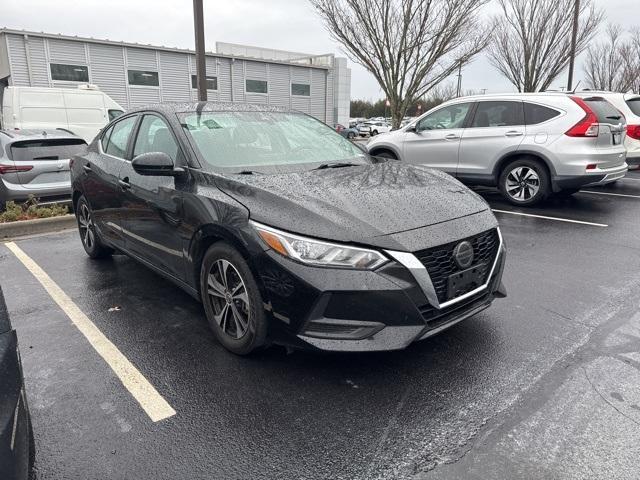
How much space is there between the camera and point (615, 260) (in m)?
4.98

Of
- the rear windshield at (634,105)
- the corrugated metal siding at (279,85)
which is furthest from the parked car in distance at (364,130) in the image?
the rear windshield at (634,105)

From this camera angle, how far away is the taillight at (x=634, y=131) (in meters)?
9.30

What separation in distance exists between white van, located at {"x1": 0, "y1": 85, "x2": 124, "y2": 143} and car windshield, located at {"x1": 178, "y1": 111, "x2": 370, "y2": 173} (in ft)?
35.3

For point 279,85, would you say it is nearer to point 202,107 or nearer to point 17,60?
point 17,60

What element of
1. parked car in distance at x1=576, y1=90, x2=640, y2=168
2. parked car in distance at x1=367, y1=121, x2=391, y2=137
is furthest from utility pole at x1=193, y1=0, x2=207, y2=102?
parked car in distance at x1=367, y1=121, x2=391, y2=137

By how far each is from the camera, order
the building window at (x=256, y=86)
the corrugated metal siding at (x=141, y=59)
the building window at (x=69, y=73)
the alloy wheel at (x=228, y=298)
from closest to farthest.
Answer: the alloy wheel at (x=228, y=298) → the building window at (x=69, y=73) → the corrugated metal siding at (x=141, y=59) → the building window at (x=256, y=86)

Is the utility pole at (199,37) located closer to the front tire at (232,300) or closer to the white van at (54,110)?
the white van at (54,110)

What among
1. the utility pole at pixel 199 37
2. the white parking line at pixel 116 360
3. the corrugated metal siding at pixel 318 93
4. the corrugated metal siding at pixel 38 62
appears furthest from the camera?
the corrugated metal siding at pixel 318 93

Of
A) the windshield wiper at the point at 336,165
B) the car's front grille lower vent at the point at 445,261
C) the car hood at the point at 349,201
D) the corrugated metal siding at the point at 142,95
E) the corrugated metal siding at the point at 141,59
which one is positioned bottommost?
the car's front grille lower vent at the point at 445,261

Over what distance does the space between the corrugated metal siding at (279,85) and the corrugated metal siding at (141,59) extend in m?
7.70

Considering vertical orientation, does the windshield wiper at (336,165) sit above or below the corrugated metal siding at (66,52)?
below

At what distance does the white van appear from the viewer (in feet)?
42.8

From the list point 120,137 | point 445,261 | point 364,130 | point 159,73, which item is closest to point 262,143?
point 120,137

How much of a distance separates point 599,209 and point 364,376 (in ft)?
20.2
